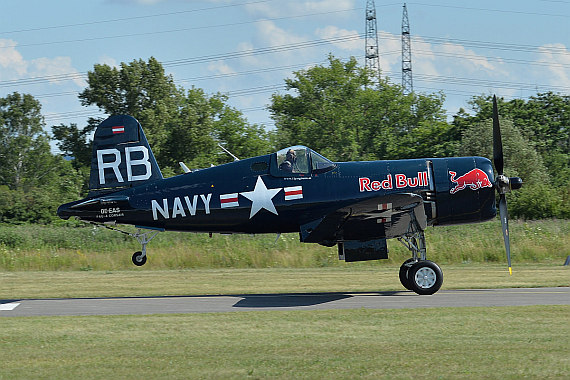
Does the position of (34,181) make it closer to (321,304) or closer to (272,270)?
(272,270)

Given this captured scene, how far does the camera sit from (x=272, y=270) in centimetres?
2225

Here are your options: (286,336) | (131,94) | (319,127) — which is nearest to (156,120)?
(131,94)

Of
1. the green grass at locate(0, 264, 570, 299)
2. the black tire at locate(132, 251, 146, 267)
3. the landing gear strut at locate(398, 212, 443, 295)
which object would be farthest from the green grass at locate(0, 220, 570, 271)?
the landing gear strut at locate(398, 212, 443, 295)

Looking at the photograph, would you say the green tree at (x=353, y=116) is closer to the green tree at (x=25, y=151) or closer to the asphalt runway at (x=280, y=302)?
the green tree at (x=25, y=151)

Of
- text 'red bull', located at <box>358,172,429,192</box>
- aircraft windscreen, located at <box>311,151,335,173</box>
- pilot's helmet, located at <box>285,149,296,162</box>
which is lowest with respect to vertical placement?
text 'red bull', located at <box>358,172,429,192</box>

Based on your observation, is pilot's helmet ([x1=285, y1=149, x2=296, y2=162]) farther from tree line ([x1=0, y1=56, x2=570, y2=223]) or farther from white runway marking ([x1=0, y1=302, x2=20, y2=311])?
tree line ([x1=0, y1=56, x2=570, y2=223])

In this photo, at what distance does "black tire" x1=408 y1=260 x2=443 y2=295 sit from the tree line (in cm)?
2350

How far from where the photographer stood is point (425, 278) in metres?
14.4

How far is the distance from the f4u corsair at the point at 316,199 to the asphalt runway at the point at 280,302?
0.81 metres

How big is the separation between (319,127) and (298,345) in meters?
46.3

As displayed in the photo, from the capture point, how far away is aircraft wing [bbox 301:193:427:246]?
13.5 metres

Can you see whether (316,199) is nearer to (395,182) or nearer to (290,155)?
(290,155)

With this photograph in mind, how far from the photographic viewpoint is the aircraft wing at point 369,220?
13.5 metres

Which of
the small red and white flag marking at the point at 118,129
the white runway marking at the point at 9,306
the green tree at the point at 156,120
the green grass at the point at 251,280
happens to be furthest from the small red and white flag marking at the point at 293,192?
the green tree at the point at 156,120
